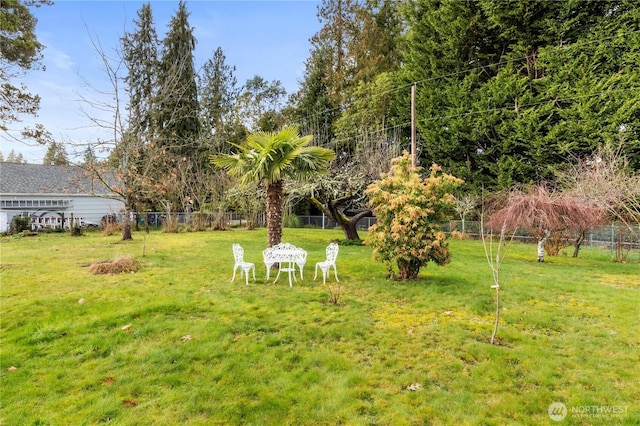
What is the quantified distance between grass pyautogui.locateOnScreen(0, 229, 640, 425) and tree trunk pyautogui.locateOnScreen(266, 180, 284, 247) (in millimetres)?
1243

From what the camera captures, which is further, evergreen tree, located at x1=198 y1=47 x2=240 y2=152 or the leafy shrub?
evergreen tree, located at x1=198 y1=47 x2=240 y2=152

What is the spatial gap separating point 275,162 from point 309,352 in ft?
16.0

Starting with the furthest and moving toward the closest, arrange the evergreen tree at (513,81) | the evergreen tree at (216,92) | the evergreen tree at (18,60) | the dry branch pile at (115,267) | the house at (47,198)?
the evergreen tree at (216,92) → the house at (47,198) → the evergreen tree at (513,81) → the evergreen tree at (18,60) → the dry branch pile at (115,267)

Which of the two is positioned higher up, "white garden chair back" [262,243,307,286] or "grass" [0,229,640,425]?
"white garden chair back" [262,243,307,286]

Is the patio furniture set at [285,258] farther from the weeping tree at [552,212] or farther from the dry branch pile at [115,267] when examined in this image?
the weeping tree at [552,212]

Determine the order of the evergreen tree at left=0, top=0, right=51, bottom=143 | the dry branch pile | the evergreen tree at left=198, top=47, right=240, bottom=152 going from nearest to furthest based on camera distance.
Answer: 1. the dry branch pile
2. the evergreen tree at left=0, top=0, right=51, bottom=143
3. the evergreen tree at left=198, top=47, right=240, bottom=152

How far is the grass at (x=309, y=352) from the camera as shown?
2957mm

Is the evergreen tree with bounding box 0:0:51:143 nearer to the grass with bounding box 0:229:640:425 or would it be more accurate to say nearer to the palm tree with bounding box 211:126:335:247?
the grass with bounding box 0:229:640:425

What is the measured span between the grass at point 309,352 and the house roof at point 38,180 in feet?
55.8

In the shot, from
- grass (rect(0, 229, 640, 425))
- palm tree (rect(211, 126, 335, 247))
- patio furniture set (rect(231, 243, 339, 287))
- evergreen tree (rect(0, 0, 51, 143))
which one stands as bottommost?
grass (rect(0, 229, 640, 425))

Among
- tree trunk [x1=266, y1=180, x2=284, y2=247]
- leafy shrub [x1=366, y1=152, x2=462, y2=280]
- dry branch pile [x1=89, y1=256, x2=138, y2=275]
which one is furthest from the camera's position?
tree trunk [x1=266, y1=180, x2=284, y2=247]

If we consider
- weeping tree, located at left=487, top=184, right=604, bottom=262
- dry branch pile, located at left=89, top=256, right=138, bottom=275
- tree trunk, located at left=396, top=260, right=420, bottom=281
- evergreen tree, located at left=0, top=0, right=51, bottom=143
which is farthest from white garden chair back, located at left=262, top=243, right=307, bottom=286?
evergreen tree, located at left=0, top=0, right=51, bottom=143

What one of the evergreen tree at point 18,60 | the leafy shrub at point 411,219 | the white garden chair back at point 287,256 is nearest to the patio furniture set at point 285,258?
the white garden chair back at point 287,256

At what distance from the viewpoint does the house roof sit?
20172mm
